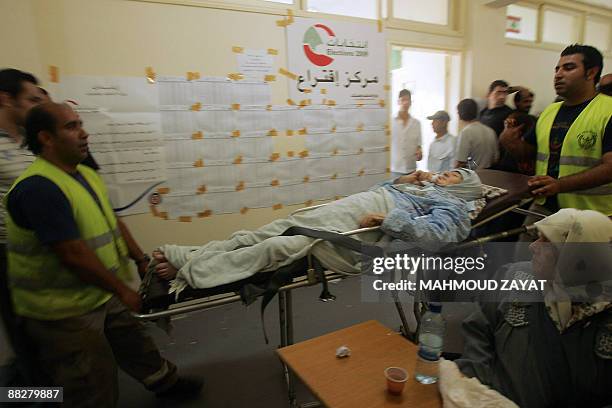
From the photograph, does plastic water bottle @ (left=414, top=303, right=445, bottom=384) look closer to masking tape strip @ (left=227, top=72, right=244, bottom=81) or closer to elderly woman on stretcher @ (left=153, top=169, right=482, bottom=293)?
elderly woman on stretcher @ (left=153, top=169, right=482, bottom=293)

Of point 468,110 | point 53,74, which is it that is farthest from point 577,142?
point 53,74

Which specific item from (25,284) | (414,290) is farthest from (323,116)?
(25,284)

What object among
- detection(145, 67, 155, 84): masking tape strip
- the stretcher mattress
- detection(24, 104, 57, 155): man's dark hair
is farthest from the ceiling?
detection(24, 104, 57, 155): man's dark hair

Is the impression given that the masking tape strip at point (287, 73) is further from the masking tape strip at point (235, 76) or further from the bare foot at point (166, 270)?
the bare foot at point (166, 270)

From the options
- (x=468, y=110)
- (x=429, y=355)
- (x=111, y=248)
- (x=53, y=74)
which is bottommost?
(x=429, y=355)

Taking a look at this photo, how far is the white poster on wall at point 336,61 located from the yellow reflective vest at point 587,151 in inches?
65.0

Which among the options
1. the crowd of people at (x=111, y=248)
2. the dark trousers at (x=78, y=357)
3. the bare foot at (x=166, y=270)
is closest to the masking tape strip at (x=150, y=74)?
the crowd of people at (x=111, y=248)

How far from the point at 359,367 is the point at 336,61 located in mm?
2521

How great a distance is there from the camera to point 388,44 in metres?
3.23

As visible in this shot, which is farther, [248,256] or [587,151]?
[587,151]

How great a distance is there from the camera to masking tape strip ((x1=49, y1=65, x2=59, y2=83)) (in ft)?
7.01

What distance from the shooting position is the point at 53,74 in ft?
7.04

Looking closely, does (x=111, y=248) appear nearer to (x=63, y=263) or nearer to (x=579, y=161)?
(x=63, y=263)

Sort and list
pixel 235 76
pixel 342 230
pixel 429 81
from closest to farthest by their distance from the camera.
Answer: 1. pixel 342 230
2. pixel 235 76
3. pixel 429 81
